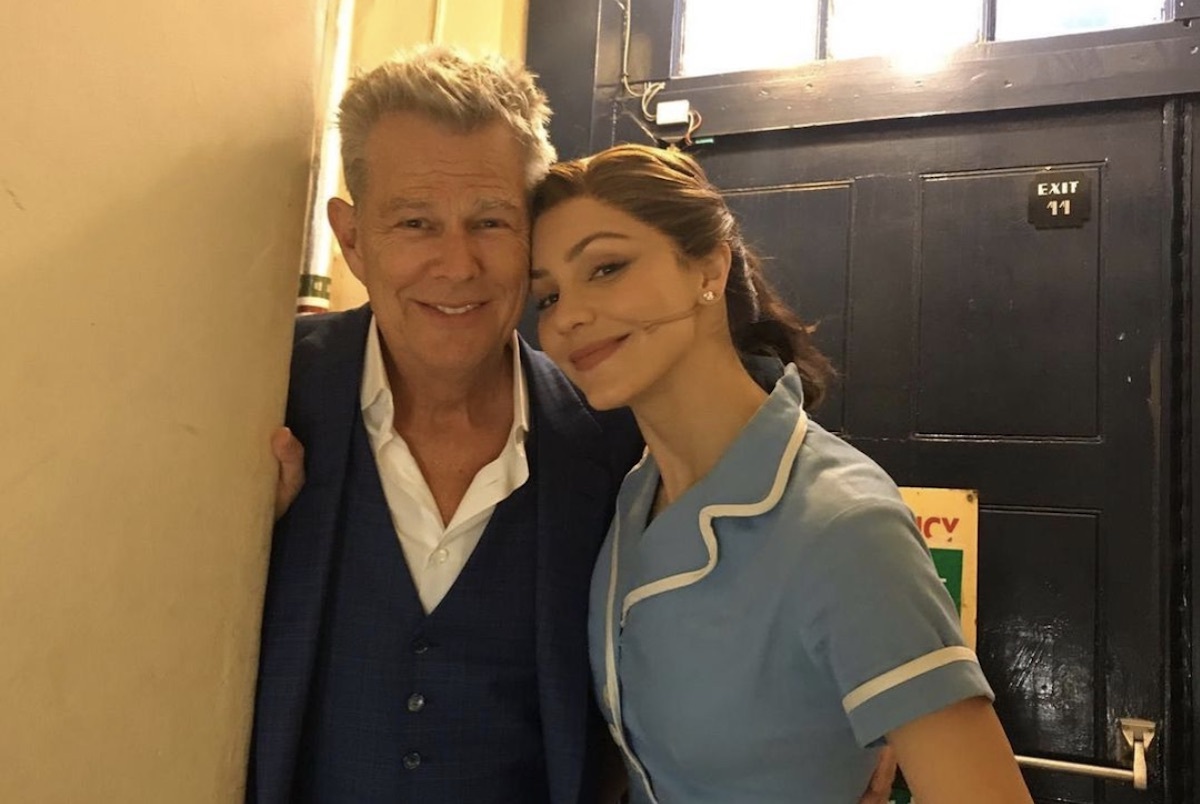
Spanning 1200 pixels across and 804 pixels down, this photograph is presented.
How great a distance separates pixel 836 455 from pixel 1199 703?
116 centimetres

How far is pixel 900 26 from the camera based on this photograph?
2.04 metres

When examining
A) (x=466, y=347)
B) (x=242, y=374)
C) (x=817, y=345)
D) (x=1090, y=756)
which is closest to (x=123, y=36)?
(x=242, y=374)

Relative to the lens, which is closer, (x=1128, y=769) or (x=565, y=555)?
(x=565, y=555)

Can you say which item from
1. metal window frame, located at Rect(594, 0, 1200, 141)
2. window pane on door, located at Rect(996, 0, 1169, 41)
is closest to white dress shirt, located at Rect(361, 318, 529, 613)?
metal window frame, located at Rect(594, 0, 1200, 141)

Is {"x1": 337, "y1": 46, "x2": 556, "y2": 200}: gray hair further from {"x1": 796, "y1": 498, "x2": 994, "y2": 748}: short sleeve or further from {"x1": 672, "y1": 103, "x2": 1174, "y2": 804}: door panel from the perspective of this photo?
{"x1": 672, "y1": 103, "x2": 1174, "y2": 804}: door panel

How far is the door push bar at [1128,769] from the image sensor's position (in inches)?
66.0

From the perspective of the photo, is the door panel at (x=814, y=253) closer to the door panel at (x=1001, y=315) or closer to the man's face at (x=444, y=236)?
the door panel at (x=1001, y=315)

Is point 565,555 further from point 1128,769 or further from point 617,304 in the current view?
point 1128,769

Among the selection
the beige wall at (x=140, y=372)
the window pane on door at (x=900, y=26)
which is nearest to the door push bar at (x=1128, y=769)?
the window pane on door at (x=900, y=26)

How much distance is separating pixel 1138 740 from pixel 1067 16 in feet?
4.42

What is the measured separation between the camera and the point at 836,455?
981mm

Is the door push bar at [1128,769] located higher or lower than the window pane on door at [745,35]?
lower

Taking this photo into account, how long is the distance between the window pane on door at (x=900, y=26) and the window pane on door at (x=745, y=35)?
2.4 inches

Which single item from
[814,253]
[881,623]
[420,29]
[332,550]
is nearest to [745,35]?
[814,253]
